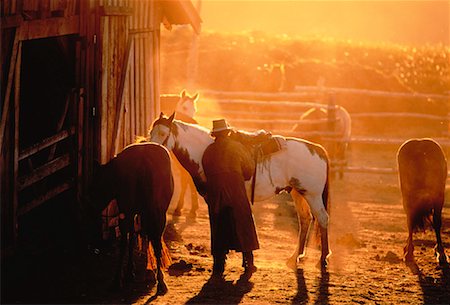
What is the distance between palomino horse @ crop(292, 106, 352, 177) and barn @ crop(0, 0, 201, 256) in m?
10.2

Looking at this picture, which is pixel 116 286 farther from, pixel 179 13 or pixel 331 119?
pixel 331 119

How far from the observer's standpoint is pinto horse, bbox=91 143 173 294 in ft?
30.7

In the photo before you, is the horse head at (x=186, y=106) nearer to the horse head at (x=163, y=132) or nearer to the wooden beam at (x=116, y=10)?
the wooden beam at (x=116, y=10)

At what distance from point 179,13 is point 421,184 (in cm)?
516

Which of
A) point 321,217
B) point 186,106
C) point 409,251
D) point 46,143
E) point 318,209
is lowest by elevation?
point 409,251

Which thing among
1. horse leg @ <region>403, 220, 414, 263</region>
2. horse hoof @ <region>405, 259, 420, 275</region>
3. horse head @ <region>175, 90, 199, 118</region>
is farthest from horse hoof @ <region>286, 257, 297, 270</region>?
horse head @ <region>175, 90, 199, 118</region>

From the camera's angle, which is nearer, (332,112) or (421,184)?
(421,184)

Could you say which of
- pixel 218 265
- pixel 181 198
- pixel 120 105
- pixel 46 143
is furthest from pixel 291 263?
pixel 181 198

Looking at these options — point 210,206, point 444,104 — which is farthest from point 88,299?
point 444,104

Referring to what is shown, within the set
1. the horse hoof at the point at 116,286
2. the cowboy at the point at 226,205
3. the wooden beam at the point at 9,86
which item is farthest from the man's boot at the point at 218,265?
the wooden beam at the point at 9,86

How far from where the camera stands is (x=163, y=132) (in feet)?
34.0

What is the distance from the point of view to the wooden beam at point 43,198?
953 cm

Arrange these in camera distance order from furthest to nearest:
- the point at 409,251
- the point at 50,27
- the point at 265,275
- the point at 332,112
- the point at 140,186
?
the point at 332,112 → the point at 409,251 → the point at 265,275 → the point at 50,27 → the point at 140,186

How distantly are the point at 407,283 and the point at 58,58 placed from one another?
18.2 ft
